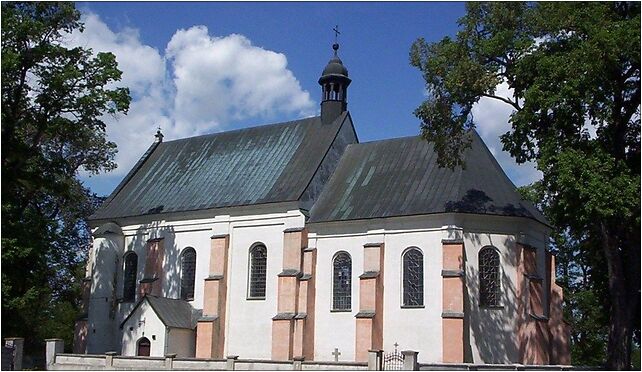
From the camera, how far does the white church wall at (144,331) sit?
3228 centimetres

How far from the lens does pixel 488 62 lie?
2519 centimetres

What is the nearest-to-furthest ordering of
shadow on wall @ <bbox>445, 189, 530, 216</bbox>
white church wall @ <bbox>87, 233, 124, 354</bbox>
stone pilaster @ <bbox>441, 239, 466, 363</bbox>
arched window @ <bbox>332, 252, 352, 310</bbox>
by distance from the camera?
stone pilaster @ <bbox>441, 239, 466, 363</bbox> < shadow on wall @ <bbox>445, 189, 530, 216</bbox> < arched window @ <bbox>332, 252, 352, 310</bbox> < white church wall @ <bbox>87, 233, 124, 354</bbox>

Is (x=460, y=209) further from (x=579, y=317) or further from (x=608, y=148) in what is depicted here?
(x=579, y=317)

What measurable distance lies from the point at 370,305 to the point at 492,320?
16.1ft

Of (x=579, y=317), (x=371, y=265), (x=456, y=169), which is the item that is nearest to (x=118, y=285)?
(x=371, y=265)

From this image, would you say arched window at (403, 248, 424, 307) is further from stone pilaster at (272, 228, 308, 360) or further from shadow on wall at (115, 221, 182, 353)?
shadow on wall at (115, 221, 182, 353)

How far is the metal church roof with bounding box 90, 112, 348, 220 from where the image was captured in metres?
34.9

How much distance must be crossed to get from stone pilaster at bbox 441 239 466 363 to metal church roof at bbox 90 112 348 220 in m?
7.45

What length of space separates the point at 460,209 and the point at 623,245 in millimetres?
6306

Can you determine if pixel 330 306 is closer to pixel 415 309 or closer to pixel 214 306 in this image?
pixel 415 309

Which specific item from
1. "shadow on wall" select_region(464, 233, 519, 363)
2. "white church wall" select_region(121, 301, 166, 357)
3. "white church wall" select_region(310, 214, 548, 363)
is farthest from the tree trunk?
"white church wall" select_region(121, 301, 166, 357)

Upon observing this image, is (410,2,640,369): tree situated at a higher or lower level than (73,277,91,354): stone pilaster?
higher

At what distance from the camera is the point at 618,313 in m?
23.8

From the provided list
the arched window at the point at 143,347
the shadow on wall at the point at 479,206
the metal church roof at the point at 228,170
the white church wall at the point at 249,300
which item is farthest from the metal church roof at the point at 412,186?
the arched window at the point at 143,347
